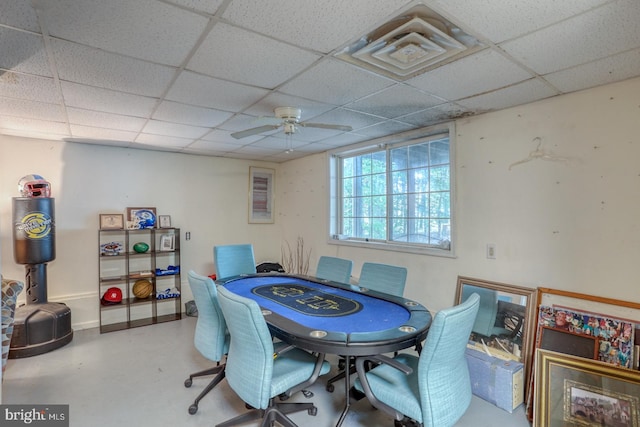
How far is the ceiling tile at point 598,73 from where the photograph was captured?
1.89 meters

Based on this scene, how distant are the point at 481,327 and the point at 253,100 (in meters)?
2.76

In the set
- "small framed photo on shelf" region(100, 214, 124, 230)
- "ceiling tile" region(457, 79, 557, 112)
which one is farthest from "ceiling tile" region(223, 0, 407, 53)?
"small framed photo on shelf" region(100, 214, 124, 230)

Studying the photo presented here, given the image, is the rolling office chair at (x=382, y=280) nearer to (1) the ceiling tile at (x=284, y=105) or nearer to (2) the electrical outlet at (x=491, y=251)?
(2) the electrical outlet at (x=491, y=251)

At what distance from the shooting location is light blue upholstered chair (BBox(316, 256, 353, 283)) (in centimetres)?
341

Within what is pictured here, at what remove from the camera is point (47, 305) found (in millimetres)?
3510

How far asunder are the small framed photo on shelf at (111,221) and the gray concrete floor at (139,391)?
137cm

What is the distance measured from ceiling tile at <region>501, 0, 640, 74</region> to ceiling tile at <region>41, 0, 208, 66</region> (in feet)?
5.53

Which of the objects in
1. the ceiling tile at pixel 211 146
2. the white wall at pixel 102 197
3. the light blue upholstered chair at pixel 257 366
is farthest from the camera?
the ceiling tile at pixel 211 146

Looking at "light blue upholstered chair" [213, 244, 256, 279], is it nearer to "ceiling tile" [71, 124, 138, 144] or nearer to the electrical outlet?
"ceiling tile" [71, 124, 138, 144]

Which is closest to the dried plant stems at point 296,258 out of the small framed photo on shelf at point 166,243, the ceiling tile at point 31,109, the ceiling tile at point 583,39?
the small framed photo on shelf at point 166,243

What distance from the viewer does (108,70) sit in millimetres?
2014

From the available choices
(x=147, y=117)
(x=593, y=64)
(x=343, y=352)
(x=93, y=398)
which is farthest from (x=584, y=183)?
(x=93, y=398)

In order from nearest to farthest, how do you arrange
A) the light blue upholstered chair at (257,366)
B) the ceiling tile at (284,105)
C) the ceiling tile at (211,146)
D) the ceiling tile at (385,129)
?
1. the light blue upholstered chair at (257,366)
2. the ceiling tile at (284,105)
3. the ceiling tile at (385,129)
4. the ceiling tile at (211,146)

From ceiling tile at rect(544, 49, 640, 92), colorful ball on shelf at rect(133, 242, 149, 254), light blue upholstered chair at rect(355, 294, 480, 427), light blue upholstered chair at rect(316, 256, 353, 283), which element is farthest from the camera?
colorful ball on shelf at rect(133, 242, 149, 254)
